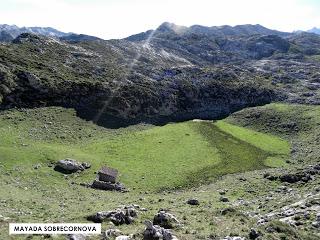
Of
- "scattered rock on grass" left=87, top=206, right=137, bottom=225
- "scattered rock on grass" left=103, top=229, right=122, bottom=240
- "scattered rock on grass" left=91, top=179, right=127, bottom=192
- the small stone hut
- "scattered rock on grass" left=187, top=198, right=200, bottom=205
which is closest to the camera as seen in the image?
"scattered rock on grass" left=103, top=229, right=122, bottom=240

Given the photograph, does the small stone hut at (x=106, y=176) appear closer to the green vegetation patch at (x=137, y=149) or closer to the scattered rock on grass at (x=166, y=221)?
the green vegetation patch at (x=137, y=149)

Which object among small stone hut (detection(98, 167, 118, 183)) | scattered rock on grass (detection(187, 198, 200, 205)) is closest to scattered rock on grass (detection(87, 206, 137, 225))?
scattered rock on grass (detection(187, 198, 200, 205))

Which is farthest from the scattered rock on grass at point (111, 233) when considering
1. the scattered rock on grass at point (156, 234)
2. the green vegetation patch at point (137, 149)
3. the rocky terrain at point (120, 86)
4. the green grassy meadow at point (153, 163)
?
the rocky terrain at point (120, 86)

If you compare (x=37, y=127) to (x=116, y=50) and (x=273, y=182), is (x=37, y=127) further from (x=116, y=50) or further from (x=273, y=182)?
(x=116, y=50)

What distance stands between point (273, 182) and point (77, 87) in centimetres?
6047

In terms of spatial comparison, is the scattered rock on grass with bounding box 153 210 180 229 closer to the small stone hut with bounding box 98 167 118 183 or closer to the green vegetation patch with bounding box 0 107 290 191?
the small stone hut with bounding box 98 167 118 183

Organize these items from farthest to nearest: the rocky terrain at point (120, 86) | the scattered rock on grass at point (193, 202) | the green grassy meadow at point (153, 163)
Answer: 1. the rocky terrain at point (120, 86)
2. the scattered rock on grass at point (193, 202)
3. the green grassy meadow at point (153, 163)

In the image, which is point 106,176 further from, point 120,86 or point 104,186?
point 120,86

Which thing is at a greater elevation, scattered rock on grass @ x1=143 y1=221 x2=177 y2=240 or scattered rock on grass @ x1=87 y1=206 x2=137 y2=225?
scattered rock on grass @ x1=143 y1=221 x2=177 y2=240

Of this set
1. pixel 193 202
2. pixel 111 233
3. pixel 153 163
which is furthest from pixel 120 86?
pixel 111 233

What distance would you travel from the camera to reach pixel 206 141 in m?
Answer: 91.7

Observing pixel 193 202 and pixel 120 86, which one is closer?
pixel 193 202

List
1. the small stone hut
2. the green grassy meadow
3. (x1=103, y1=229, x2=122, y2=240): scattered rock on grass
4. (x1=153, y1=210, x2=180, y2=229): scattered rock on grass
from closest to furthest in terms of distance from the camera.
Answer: (x1=103, y1=229, x2=122, y2=240): scattered rock on grass
(x1=153, y1=210, x2=180, y2=229): scattered rock on grass
the green grassy meadow
the small stone hut

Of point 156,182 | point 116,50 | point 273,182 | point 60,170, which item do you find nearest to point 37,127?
point 60,170
